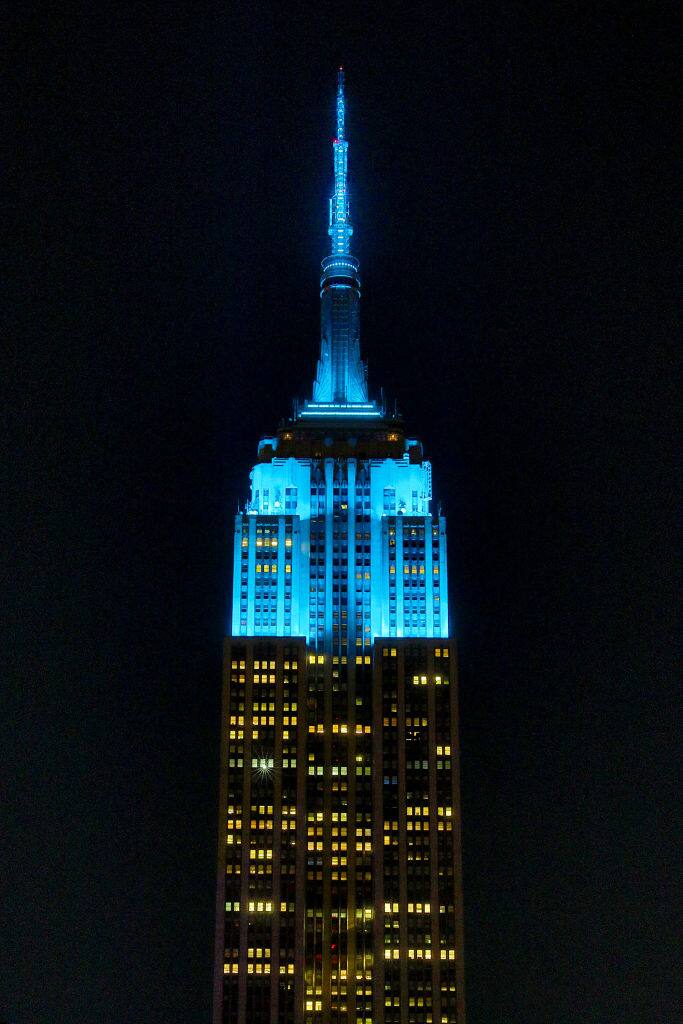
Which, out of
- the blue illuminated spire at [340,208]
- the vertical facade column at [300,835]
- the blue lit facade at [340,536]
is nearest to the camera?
the vertical facade column at [300,835]

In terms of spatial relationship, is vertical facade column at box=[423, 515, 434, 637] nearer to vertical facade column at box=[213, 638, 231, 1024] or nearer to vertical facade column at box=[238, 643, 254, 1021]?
vertical facade column at box=[238, 643, 254, 1021]

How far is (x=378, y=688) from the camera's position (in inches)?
6009

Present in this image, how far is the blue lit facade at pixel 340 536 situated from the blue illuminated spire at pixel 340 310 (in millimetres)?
804

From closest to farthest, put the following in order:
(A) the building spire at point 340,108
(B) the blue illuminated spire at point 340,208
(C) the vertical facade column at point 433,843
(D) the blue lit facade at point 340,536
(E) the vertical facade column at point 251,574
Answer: (C) the vertical facade column at point 433,843
(E) the vertical facade column at point 251,574
(D) the blue lit facade at point 340,536
(A) the building spire at point 340,108
(B) the blue illuminated spire at point 340,208

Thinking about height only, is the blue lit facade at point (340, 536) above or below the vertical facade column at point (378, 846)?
above

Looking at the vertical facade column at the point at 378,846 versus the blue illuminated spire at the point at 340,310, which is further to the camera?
the blue illuminated spire at the point at 340,310

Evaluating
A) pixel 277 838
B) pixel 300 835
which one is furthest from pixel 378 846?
pixel 277 838

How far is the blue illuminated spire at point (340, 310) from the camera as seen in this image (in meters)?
176

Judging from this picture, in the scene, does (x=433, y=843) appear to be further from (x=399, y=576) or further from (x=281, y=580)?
(x=281, y=580)

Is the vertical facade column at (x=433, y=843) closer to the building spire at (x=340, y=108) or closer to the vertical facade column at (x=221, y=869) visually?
the vertical facade column at (x=221, y=869)

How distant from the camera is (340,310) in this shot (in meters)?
179

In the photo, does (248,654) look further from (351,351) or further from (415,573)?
(351,351)

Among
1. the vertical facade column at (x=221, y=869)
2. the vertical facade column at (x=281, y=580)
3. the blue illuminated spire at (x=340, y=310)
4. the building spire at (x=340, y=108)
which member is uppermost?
the building spire at (x=340, y=108)

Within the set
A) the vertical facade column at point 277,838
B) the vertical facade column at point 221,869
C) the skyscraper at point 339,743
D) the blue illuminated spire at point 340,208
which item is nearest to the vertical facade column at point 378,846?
the skyscraper at point 339,743
